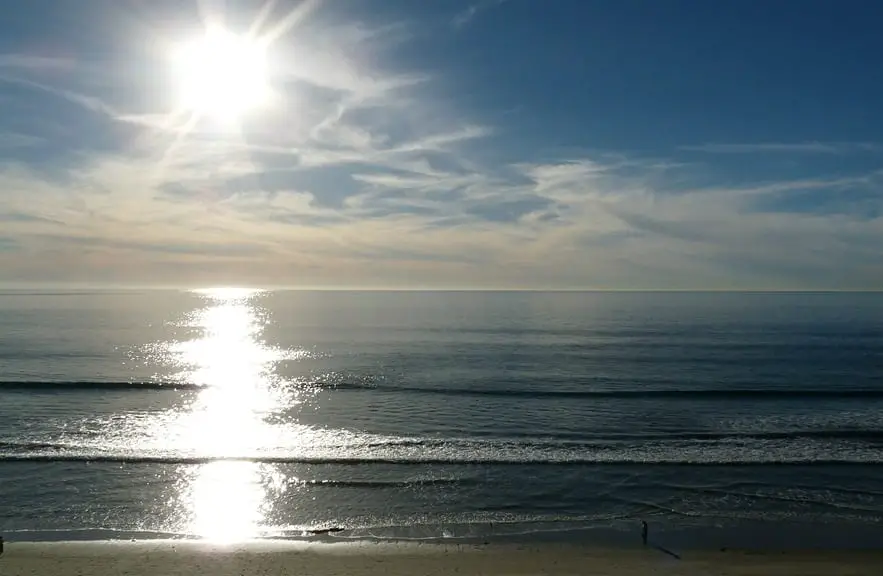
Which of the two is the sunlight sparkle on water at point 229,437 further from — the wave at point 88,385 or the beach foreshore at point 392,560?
the wave at point 88,385

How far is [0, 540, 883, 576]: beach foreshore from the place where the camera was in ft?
45.4

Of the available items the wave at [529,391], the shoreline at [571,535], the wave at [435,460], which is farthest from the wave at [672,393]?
the shoreline at [571,535]

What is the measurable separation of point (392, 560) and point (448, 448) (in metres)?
11.7

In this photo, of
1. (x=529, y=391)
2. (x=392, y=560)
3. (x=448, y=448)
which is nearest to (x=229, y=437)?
(x=448, y=448)

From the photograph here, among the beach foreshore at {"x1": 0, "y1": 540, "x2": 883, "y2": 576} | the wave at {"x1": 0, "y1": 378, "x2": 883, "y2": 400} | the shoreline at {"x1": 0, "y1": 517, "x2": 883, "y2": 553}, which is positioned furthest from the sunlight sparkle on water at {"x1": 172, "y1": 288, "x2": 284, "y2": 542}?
the wave at {"x1": 0, "y1": 378, "x2": 883, "y2": 400}

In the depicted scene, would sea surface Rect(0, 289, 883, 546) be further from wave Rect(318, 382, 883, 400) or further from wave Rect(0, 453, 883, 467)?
wave Rect(318, 382, 883, 400)

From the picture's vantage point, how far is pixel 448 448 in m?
26.2

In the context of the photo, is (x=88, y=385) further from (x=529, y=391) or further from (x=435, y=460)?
(x=435, y=460)

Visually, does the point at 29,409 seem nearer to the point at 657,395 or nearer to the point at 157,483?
the point at 157,483

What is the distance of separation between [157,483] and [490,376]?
1169 inches

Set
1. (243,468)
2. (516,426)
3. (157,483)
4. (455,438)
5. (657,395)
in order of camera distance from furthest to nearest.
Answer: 1. (657,395)
2. (516,426)
3. (455,438)
4. (243,468)
5. (157,483)

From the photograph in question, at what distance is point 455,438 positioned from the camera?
1112 inches

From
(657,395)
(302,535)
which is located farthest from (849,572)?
(657,395)

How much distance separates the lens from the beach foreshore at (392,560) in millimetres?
13844
